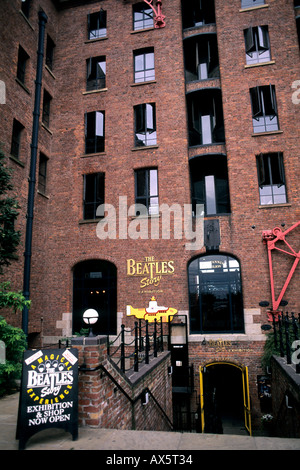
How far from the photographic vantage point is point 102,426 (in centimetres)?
464

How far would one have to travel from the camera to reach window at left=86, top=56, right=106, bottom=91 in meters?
16.1

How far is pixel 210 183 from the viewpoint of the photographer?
14.4 meters

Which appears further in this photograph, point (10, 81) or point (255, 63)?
point (255, 63)

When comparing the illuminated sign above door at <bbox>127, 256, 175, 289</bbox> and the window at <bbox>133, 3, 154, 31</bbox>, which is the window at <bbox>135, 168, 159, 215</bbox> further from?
the window at <bbox>133, 3, 154, 31</bbox>

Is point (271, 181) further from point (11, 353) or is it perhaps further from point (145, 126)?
point (11, 353)

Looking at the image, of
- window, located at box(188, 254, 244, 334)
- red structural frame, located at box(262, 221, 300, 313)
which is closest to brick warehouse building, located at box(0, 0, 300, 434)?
window, located at box(188, 254, 244, 334)

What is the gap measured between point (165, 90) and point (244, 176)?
5.32 meters

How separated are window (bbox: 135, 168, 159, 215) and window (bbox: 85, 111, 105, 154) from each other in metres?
2.40

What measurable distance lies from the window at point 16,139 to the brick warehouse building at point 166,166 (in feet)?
0.16

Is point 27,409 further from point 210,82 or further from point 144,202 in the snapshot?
point 210,82

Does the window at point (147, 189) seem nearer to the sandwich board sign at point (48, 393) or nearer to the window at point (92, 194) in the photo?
the window at point (92, 194)

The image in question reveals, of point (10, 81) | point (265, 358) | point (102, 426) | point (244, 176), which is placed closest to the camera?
point (102, 426)
